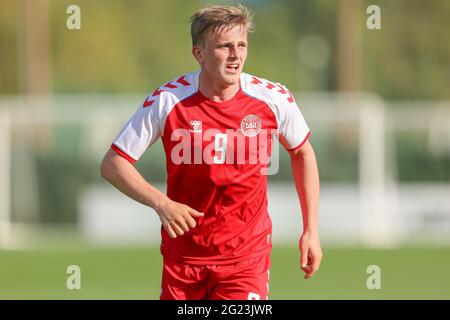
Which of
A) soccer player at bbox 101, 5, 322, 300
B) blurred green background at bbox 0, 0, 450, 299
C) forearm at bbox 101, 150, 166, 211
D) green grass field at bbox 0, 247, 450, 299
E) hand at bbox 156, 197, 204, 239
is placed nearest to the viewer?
hand at bbox 156, 197, 204, 239

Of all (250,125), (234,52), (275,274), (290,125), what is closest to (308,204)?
(290,125)

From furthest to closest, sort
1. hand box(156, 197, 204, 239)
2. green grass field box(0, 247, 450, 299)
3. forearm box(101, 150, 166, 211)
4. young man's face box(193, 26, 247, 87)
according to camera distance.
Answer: green grass field box(0, 247, 450, 299) → young man's face box(193, 26, 247, 87) → forearm box(101, 150, 166, 211) → hand box(156, 197, 204, 239)

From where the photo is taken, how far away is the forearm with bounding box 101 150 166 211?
23.0 ft

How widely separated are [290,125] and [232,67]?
561mm

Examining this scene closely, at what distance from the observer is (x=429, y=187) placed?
2428 centimetres

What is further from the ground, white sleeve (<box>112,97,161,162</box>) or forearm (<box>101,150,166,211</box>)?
white sleeve (<box>112,97,161,162</box>)

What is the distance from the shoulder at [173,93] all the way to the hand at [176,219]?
0.71 meters

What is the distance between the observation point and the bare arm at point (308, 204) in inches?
287

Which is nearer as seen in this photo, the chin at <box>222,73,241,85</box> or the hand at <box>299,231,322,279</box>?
the chin at <box>222,73,241,85</box>

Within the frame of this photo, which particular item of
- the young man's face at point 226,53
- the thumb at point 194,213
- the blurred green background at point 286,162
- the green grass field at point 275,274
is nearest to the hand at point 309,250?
the thumb at point 194,213

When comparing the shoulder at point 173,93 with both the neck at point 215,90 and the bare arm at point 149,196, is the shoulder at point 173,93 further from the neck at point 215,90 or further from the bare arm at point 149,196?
the bare arm at point 149,196

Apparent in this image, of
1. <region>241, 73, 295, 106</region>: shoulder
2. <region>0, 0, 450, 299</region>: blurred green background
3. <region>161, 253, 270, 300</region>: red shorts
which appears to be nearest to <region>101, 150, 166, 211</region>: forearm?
<region>161, 253, 270, 300</region>: red shorts

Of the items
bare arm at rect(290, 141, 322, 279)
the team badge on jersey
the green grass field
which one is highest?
the team badge on jersey

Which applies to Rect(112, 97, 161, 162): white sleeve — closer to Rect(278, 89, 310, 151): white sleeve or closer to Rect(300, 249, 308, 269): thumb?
Rect(278, 89, 310, 151): white sleeve
